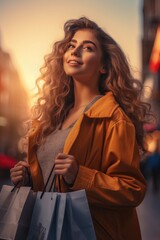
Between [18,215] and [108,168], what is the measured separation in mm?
438

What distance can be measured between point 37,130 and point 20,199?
19.8 inches

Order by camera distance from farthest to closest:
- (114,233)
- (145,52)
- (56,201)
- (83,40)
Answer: (145,52) < (83,40) < (114,233) < (56,201)

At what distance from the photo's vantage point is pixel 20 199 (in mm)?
2092

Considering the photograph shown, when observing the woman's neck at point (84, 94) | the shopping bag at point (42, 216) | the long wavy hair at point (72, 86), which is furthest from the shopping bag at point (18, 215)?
the woman's neck at point (84, 94)

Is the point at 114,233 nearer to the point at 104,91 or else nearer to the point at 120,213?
the point at 120,213

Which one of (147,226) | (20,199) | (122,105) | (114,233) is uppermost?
(122,105)

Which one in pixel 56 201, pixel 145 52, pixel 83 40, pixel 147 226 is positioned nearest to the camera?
pixel 56 201

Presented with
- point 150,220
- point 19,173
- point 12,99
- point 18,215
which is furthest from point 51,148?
point 12,99

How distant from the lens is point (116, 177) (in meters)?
2.11

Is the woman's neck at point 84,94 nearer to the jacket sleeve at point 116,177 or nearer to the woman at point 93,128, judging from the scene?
the woman at point 93,128

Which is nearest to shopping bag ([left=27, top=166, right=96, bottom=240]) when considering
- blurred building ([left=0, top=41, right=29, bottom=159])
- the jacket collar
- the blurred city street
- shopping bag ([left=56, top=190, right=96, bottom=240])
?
shopping bag ([left=56, top=190, right=96, bottom=240])

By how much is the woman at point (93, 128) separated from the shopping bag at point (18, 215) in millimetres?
168

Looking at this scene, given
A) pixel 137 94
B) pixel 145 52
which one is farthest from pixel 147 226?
pixel 145 52

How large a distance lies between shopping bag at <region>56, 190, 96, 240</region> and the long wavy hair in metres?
0.50
